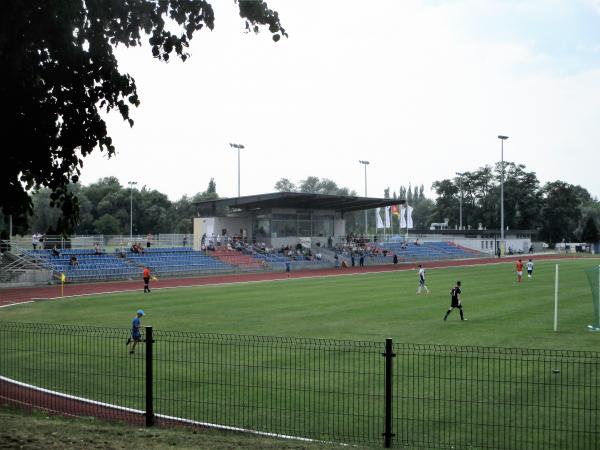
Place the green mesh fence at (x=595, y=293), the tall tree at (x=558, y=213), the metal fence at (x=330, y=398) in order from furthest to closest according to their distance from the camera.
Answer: the tall tree at (x=558, y=213)
the green mesh fence at (x=595, y=293)
the metal fence at (x=330, y=398)

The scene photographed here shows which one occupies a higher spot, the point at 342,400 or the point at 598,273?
the point at 598,273

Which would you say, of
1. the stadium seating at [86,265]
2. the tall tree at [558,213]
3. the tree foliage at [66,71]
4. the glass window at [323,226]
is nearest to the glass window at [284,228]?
the glass window at [323,226]

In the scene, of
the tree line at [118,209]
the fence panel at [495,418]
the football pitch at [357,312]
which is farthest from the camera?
the tree line at [118,209]

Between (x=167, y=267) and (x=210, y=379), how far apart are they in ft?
131

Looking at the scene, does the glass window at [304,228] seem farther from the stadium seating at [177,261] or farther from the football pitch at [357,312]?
the football pitch at [357,312]

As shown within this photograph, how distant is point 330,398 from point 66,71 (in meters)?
7.67

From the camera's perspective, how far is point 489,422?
1098 centimetres

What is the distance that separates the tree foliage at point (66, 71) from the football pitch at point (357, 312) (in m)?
11.4

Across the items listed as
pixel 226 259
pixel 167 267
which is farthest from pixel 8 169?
pixel 226 259

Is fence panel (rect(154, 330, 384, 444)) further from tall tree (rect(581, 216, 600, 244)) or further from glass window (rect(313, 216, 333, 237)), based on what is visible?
tall tree (rect(581, 216, 600, 244))

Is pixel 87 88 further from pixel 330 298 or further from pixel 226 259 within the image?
pixel 226 259

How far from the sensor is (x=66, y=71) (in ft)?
32.2

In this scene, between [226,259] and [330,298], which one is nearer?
[330,298]

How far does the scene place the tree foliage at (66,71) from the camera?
29.3 ft
